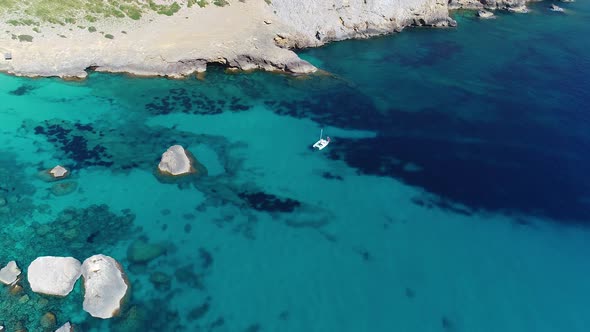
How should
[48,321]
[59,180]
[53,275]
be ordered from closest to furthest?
[48,321], [53,275], [59,180]

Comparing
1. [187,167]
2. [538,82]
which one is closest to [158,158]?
[187,167]

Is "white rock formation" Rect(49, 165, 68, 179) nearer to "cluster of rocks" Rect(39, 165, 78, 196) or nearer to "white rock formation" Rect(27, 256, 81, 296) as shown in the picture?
"cluster of rocks" Rect(39, 165, 78, 196)

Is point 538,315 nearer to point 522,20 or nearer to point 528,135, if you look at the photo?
point 528,135

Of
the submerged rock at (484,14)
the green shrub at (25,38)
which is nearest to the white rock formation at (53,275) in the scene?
the green shrub at (25,38)

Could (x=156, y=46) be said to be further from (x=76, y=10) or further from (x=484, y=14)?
(x=484, y=14)

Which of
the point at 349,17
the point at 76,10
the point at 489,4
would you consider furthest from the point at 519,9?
the point at 76,10
